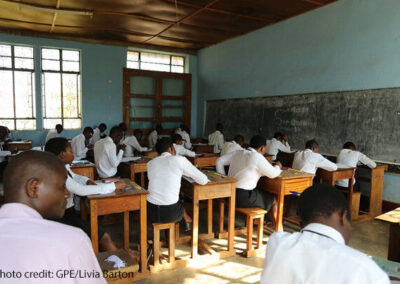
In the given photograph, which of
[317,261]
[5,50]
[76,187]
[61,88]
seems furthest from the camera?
[61,88]

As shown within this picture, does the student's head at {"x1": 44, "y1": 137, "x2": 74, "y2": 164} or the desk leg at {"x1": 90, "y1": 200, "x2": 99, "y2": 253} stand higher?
the student's head at {"x1": 44, "y1": 137, "x2": 74, "y2": 164}

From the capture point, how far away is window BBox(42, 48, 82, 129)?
805 centimetres

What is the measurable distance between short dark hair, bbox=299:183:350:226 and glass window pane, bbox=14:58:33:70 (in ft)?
28.0

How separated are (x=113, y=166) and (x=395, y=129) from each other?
414cm

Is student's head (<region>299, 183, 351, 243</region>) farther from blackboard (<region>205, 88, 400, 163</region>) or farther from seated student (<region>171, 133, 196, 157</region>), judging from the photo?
blackboard (<region>205, 88, 400, 163</region>)

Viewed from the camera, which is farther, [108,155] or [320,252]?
[108,155]

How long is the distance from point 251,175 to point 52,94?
6818mm

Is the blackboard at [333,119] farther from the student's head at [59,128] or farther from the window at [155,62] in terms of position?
the student's head at [59,128]

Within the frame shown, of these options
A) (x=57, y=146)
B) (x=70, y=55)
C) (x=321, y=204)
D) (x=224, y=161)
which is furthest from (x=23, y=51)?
(x=321, y=204)

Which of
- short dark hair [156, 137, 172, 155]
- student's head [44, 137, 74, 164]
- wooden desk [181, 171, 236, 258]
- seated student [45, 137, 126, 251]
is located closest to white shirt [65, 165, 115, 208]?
seated student [45, 137, 126, 251]

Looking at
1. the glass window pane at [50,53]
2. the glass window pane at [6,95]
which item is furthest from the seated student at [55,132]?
the glass window pane at [50,53]

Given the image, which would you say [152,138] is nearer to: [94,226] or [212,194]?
[212,194]

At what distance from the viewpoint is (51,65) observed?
8062 millimetres

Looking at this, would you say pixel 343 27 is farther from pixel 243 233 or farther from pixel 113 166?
pixel 113 166
